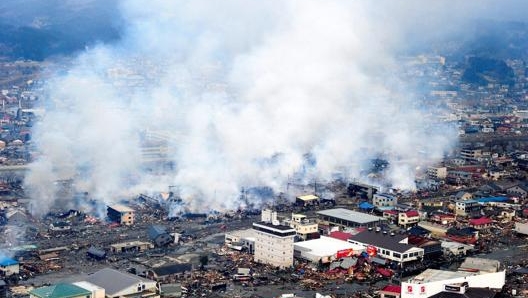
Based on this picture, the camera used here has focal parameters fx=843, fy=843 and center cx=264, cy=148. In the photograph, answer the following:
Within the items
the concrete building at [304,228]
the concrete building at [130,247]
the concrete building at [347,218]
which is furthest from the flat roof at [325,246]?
the concrete building at [130,247]

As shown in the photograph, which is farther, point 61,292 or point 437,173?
point 437,173

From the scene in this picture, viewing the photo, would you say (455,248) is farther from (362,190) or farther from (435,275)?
(362,190)

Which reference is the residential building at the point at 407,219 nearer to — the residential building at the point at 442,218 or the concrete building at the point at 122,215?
the residential building at the point at 442,218

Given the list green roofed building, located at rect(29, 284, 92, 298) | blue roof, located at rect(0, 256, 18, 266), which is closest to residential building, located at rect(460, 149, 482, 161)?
blue roof, located at rect(0, 256, 18, 266)

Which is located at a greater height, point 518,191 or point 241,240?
point 518,191

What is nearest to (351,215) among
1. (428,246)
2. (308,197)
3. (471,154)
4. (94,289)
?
(308,197)

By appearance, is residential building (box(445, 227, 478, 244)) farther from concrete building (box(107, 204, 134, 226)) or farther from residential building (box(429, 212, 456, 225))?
concrete building (box(107, 204, 134, 226))

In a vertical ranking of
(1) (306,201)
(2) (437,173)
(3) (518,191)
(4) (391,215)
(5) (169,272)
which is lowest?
(5) (169,272)
